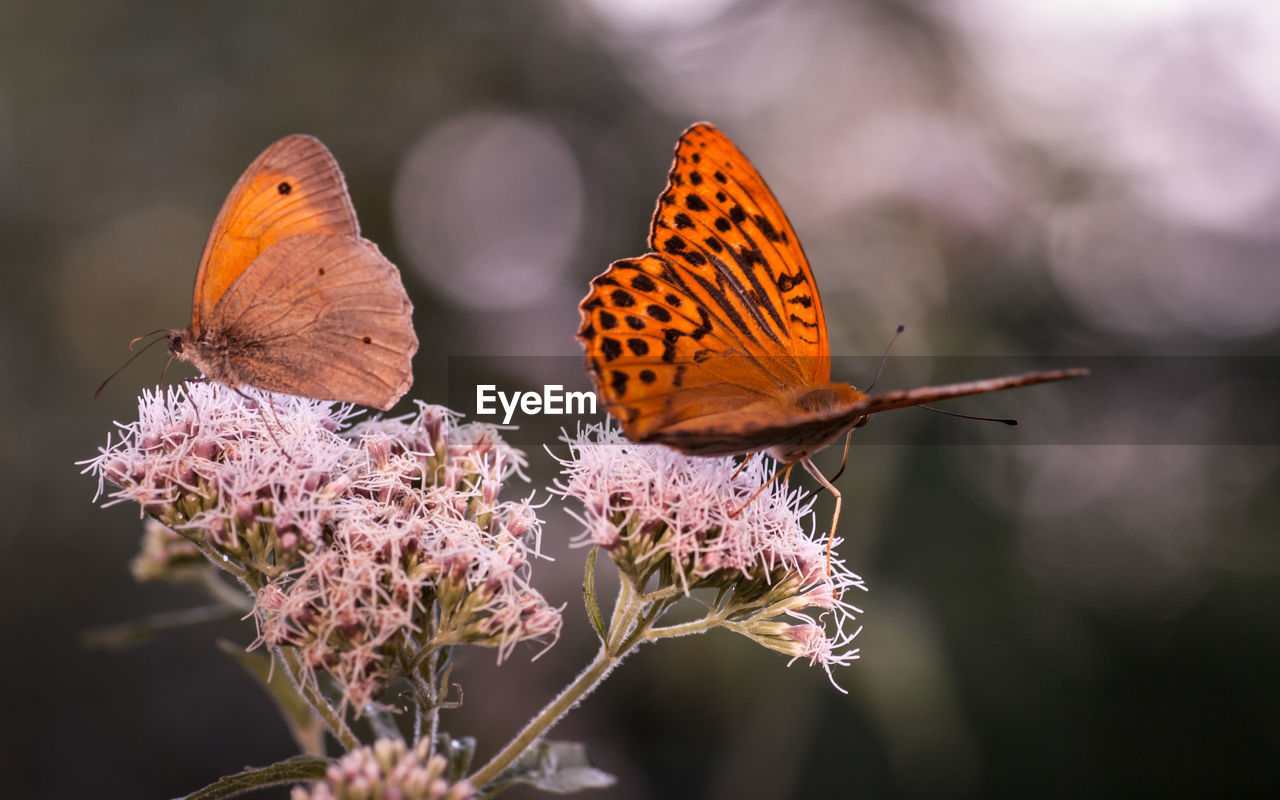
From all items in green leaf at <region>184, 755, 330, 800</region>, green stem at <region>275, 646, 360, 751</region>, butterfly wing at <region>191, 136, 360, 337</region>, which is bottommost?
green leaf at <region>184, 755, 330, 800</region>

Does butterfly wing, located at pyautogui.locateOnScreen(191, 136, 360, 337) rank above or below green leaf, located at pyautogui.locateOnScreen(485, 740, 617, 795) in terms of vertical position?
above

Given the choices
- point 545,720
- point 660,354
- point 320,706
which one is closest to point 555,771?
point 545,720

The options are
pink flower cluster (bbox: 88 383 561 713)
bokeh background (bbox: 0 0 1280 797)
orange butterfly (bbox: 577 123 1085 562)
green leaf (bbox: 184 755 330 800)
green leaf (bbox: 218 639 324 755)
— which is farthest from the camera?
bokeh background (bbox: 0 0 1280 797)

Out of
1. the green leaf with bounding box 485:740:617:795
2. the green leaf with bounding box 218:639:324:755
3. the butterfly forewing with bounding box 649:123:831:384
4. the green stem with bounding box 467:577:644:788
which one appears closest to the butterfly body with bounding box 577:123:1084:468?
the butterfly forewing with bounding box 649:123:831:384

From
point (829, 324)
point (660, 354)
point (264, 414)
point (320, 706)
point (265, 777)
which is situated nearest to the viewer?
point (265, 777)

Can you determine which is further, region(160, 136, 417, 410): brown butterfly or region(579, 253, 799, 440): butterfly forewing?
region(160, 136, 417, 410): brown butterfly

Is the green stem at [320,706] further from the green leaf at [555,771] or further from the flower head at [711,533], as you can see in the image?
the flower head at [711,533]

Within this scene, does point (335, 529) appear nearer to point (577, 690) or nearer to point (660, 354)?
point (577, 690)

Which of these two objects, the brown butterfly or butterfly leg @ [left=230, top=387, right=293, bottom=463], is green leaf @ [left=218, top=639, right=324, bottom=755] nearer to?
butterfly leg @ [left=230, top=387, right=293, bottom=463]
